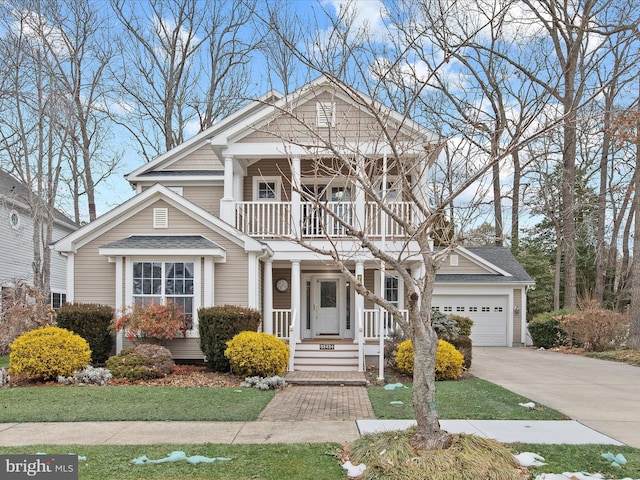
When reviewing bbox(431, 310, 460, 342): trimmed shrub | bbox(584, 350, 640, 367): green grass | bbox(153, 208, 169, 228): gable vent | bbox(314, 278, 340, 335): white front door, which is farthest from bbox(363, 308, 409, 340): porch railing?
bbox(584, 350, 640, 367): green grass

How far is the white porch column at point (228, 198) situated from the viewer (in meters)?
13.8

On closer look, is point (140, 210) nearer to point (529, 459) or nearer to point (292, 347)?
point (292, 347)

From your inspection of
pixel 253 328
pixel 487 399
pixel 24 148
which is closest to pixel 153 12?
pixel 24 148

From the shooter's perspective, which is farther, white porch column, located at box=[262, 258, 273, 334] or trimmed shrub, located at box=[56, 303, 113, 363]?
white porch column, located at box=[262, 258, 273, 334]

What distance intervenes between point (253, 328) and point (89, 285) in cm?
423

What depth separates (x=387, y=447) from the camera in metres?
5.21

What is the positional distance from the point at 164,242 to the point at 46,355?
137 inches

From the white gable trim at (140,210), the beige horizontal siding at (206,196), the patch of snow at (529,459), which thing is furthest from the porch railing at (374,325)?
the patch of snow at (529,459)

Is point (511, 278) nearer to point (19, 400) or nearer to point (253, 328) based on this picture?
point (253, 328)

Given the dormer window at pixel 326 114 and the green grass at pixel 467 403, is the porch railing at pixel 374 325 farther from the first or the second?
the dormer window at pixel 326 114

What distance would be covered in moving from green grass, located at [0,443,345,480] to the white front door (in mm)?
9597

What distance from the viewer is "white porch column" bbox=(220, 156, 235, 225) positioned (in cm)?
1384

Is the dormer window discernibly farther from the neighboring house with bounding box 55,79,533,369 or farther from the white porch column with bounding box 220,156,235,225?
the white porch column with bounding box 220,156,235,225

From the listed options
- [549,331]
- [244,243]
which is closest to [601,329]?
[549,331]
